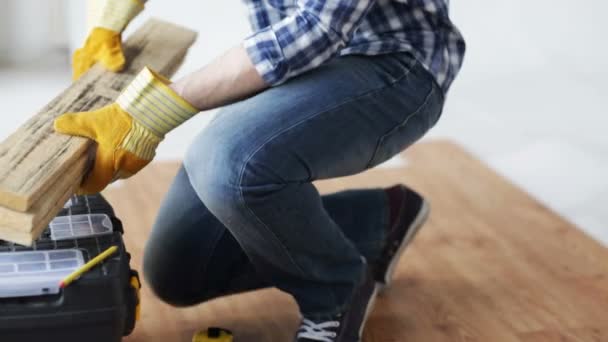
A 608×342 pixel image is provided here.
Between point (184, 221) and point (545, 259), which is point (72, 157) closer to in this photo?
point (184, 221)

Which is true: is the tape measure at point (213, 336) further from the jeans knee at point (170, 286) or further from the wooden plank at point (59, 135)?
the wooden plank at point (59, 135)

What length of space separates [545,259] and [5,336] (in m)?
1.24

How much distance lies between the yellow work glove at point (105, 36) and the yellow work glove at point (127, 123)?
34cm

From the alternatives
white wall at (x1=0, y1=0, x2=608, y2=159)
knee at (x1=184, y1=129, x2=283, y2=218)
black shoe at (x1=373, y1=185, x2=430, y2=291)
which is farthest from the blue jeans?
white wall at (x1=0, y1=0, x2=608, y2=159)

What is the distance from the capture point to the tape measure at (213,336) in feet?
5.36

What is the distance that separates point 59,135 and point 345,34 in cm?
43

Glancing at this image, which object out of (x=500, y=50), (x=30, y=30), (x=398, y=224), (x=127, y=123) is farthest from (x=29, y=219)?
(x=500, y=50)

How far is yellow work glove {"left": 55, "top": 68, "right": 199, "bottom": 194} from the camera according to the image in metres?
1.34

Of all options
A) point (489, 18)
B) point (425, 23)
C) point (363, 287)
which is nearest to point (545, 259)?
point (363, 287)

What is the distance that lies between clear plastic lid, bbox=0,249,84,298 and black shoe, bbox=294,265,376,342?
0.44 m

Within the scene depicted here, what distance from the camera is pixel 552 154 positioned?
2805 mm

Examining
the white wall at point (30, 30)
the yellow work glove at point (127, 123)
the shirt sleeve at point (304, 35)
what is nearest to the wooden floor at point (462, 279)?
the yellow work glove at point (127, 123)

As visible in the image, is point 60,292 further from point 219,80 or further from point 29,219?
point 219,80

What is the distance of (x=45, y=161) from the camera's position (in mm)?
1273
